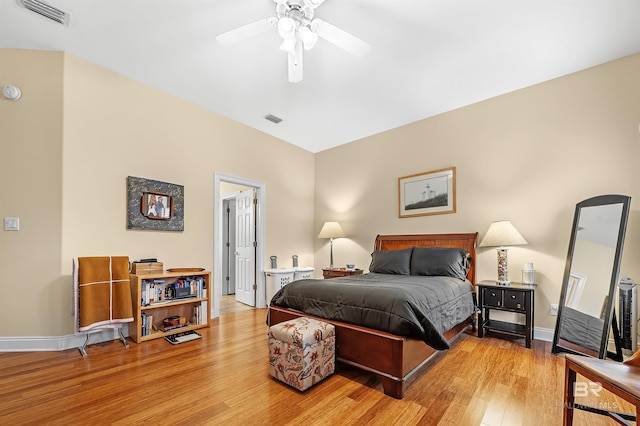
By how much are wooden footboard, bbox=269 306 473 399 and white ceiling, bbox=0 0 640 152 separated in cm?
249

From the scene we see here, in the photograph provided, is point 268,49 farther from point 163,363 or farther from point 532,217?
point 532,217

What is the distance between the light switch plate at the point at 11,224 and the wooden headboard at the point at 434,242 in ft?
13.9

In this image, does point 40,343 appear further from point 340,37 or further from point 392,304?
point 340,37

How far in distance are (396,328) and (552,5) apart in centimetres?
270

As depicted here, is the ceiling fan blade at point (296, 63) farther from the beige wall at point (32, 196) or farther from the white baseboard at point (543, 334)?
the white baseboard at point (543, 334)

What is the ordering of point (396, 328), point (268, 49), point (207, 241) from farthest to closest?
point (207, 241), point (268, 49), point (396, 328)

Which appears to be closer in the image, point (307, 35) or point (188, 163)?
point (307, 35)

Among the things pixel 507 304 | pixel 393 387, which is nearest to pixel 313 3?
pixel 393 387

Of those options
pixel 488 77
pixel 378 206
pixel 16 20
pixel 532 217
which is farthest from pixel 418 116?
pixel 16 20

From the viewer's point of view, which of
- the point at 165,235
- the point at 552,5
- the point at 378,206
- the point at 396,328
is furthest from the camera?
the point at 378,206

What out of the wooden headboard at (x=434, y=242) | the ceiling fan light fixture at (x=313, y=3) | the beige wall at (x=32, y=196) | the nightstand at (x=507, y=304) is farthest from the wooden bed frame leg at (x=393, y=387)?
the beige wall at (x=32, y=196)

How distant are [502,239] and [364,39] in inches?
98.1

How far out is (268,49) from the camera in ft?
9.30

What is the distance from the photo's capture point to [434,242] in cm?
405
